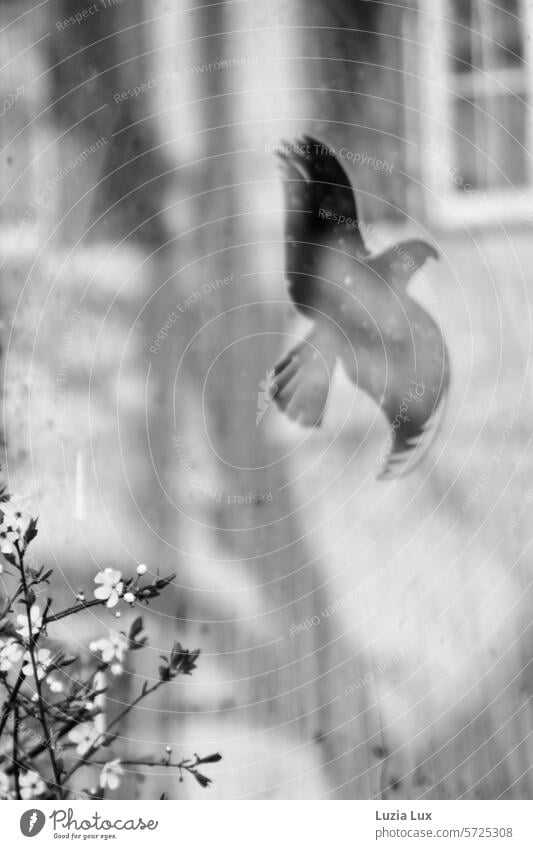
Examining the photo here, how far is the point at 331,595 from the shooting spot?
591mm

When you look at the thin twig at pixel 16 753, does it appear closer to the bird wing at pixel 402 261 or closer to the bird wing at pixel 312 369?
the bird wing at pixel 312 369

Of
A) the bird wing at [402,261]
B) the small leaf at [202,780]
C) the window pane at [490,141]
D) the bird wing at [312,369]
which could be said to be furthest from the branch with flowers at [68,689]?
the window pane at [490,141]

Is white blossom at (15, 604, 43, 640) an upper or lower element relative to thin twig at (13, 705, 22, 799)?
upper

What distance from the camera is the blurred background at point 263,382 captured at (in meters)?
0.58

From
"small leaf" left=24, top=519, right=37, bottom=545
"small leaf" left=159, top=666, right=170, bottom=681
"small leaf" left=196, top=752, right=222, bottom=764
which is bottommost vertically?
"small leaf" left=196, top=752, right=222, bottom=764

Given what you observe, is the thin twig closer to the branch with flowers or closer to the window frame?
the branch with flowers

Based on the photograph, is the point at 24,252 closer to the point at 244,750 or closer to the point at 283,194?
the point at 283,194

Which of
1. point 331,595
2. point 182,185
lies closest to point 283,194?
point 182,185

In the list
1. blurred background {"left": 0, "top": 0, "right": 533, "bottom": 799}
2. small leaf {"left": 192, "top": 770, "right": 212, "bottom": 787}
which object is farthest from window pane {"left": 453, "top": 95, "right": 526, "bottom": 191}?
small leaf {"left": 192, "top": 770, "right": 212, "bottom": 787}

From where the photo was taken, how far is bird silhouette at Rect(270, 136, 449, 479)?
591mm

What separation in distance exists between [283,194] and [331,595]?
324mm

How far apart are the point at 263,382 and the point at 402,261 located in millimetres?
147

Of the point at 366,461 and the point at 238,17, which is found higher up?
the point at 238,17
